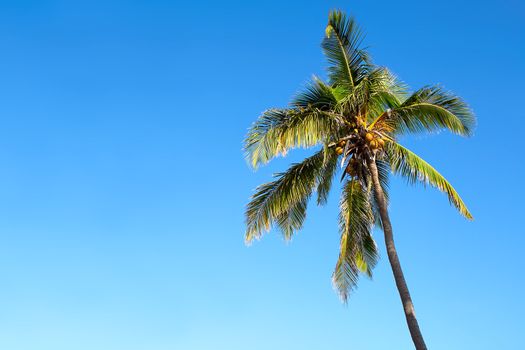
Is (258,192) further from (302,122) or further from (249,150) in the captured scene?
(302,122)

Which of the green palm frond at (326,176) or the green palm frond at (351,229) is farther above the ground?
the green palm frond at (326,176)

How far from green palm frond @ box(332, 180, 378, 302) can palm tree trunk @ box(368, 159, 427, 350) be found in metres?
0.82

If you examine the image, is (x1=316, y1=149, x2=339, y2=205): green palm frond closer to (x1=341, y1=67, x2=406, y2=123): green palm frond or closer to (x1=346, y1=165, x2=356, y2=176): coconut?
(x1=346, y1=165, x2=356, y2=176): coconut

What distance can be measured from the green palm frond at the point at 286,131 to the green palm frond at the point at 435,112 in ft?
6.63

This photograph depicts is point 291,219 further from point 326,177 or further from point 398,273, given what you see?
point 398,273

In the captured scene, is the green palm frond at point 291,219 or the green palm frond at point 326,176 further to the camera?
the green palm frond at point 291,219

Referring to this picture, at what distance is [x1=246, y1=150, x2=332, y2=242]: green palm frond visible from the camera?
A: 60.8 ft

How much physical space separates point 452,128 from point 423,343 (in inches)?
246

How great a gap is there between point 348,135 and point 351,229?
2.50m

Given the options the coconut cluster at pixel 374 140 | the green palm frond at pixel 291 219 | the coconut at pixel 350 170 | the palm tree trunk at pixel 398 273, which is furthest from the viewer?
the green palm frond at pixel 291 219

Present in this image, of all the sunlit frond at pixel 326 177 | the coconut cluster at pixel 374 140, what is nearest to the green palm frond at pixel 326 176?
the sunlit frond at pixel 326 177

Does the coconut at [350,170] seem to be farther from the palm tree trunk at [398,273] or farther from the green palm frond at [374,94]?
the green palm frond at [374,94]

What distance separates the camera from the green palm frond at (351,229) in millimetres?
17906

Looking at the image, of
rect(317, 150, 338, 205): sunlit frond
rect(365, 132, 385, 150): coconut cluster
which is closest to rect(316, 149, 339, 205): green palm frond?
rect(317, 150, 338, 205): sunlit frond
